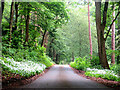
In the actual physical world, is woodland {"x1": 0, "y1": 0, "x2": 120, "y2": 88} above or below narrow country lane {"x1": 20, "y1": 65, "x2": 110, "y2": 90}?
above

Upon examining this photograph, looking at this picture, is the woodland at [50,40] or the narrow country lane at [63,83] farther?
the woodland at [50,40]

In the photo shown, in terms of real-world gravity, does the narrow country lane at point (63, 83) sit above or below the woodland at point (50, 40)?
below

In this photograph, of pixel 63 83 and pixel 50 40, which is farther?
pixel 50 40

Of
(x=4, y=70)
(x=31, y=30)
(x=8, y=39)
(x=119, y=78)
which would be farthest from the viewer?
(x=31, y=30)

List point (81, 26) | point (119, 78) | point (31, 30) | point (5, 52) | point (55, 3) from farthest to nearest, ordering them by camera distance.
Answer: point (81, 26)
point (31, 30)
point (55, 3)
point (5, 52)
point (119, 78)

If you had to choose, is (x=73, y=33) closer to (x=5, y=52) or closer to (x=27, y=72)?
(x=5, y=52)

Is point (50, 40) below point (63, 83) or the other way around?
the other way around

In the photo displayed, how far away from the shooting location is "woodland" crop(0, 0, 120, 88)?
11547 mm

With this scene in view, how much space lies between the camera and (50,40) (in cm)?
3962

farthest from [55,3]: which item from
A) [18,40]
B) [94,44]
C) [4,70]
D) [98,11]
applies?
[94,44]

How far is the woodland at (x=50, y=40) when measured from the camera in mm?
11547

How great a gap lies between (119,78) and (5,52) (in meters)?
9.47

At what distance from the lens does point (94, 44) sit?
1080 inches

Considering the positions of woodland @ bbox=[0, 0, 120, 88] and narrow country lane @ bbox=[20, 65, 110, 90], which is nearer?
narrow country lane @ bbox=[20, 65, 110, 90]
